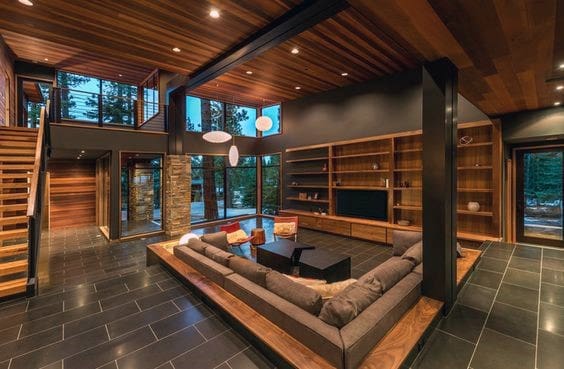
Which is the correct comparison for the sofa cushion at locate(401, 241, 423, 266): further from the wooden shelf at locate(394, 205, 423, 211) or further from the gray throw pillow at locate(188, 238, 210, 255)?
the gray throw pillow at locate(188, 238, 210, 255)

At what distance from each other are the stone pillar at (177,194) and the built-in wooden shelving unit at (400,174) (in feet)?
11.2

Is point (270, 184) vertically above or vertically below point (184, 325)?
above

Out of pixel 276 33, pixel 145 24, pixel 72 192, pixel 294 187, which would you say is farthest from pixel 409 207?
pixel 72 192

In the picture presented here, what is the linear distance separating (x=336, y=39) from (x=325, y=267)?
3869 millimetres

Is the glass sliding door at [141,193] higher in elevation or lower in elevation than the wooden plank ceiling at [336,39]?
lower

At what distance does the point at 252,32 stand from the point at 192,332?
4.34 m

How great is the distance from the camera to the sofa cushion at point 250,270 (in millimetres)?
2703

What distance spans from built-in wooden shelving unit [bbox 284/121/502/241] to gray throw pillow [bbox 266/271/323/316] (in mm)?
4108

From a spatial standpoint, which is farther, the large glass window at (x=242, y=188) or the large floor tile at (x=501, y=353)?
the large glass window at (x=242, y=188)

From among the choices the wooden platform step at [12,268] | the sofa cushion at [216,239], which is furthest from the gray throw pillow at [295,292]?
the wooden platform step at [12,268]

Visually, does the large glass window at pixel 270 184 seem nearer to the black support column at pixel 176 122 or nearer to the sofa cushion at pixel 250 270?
the black support column at pixel 176 122

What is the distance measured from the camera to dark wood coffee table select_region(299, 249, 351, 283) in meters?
3.60

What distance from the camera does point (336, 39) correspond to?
178 inches

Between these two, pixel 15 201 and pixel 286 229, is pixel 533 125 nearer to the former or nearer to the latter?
pixel 286 229
